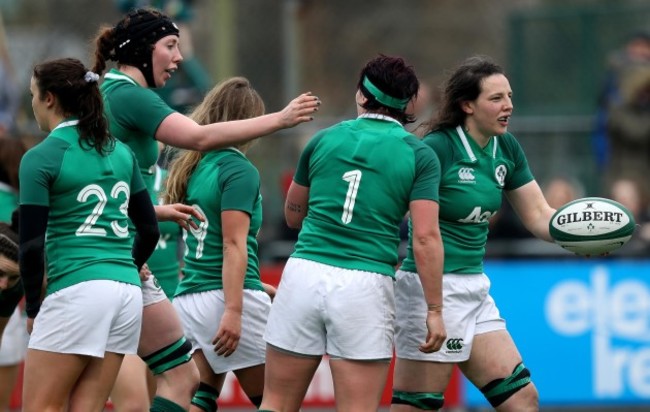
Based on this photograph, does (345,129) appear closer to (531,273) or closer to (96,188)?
(96,188)

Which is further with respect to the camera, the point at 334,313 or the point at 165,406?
the point at 165,406

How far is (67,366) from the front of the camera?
653 centimetres

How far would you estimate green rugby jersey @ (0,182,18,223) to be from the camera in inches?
344

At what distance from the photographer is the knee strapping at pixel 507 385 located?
737cm

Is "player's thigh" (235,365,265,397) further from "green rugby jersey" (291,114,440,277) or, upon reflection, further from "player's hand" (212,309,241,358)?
"green rugby jersey" (291,114,440,277)

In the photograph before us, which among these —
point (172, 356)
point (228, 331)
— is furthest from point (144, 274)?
point (228, 331)

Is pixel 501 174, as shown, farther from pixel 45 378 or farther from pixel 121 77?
pixel 45 378

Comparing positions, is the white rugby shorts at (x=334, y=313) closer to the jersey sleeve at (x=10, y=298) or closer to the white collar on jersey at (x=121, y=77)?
the white collar on jersey at (x=121, y=77)

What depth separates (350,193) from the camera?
22.5 feet

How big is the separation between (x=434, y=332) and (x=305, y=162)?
3.38 feet

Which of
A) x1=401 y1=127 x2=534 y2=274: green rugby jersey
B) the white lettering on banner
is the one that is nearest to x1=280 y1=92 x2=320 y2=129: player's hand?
x1=401 y1=127 x2=534 y2=274: green rugby jersey

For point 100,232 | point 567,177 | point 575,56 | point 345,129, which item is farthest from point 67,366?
point 575,56

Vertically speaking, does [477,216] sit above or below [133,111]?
below

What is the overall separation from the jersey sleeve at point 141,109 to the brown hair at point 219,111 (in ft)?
1.84
